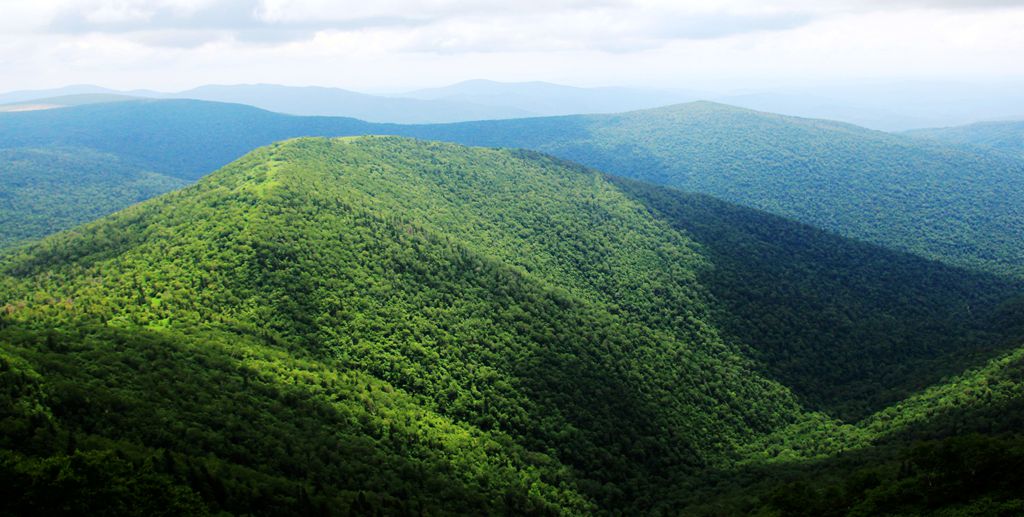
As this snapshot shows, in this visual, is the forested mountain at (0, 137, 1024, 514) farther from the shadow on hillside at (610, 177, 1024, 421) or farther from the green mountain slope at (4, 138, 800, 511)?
the shadow on hillside at (610, 177, 1024, 421)

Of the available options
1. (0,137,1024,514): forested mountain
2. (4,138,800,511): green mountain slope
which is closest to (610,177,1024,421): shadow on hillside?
(0,137,1024,514): forested mountain

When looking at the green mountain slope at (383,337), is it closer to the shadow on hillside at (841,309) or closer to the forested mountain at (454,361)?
the forested mountain at (454,361)

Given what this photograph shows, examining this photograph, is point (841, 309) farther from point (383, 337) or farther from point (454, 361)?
point (383, 337)

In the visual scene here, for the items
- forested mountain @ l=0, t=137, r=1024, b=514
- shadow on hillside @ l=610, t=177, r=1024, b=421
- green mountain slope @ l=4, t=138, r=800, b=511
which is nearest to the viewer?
forested mountain @ l=0, t=137, r=1024, b=514

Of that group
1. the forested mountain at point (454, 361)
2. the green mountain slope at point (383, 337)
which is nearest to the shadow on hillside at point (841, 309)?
the forested mountain at point (454, 361)

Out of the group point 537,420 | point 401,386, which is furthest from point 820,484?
point 401,386

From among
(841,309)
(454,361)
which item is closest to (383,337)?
(454,361)

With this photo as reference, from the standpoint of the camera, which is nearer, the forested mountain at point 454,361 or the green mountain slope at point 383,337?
the forested mountain at point 454,361

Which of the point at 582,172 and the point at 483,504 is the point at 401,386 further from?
the point at 582,172

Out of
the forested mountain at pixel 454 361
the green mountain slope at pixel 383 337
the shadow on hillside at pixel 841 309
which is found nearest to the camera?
the forested mountain at pixel 454 361
